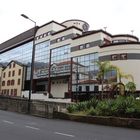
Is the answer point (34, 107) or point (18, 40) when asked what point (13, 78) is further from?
point (34, 107)

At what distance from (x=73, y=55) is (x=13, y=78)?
27.1 meters

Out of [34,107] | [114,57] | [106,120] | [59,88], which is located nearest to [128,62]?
[114,57]

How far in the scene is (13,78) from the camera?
3403 inches

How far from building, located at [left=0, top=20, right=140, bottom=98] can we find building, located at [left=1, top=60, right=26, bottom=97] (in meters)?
1.83

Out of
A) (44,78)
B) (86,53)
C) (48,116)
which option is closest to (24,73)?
(44,78)

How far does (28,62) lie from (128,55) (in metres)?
32.1

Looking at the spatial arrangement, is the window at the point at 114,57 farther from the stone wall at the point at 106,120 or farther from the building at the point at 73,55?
the stone wall at the point at 106,120

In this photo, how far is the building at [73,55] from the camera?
57.1 metres

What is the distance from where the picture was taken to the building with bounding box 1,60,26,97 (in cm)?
8144

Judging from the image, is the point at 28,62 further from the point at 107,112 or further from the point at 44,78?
the point at 107,112

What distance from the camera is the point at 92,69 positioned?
60938mm

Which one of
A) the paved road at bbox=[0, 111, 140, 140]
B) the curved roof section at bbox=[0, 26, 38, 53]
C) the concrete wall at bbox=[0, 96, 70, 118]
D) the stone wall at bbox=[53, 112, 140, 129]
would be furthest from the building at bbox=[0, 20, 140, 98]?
the paved road at bbox=[0, 111, 140, 140]

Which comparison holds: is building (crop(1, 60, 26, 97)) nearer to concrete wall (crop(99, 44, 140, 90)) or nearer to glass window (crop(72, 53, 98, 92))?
glass window (crop(72, 53, 98, 92))

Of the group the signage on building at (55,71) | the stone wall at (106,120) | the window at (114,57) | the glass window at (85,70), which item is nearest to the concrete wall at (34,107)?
the stone wall at (106,120)
